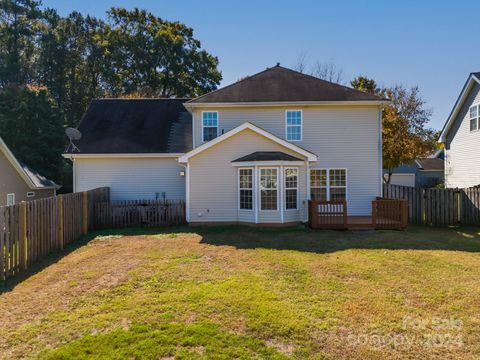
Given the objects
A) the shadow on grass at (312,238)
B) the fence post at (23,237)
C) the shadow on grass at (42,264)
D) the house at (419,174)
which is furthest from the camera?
the house at (419,174)

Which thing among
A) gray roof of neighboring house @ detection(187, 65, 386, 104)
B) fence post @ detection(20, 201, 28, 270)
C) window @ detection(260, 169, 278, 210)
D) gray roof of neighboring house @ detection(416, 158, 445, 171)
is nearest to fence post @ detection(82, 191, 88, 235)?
fence post @ detection(20, 201, 28, 270)

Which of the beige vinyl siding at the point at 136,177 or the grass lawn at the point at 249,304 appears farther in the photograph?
the beige vinyl siding at the point at 136,177

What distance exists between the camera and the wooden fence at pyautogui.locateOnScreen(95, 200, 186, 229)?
14.6m

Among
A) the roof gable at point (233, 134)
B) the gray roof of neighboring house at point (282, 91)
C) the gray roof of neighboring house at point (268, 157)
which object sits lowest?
the gray roof of neighboring house at point (268, 157)

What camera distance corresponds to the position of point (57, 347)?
4.41 m

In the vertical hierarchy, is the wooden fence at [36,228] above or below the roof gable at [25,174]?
below

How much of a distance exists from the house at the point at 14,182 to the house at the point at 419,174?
31.6 m

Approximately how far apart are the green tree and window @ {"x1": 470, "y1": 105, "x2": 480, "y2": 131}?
2952 cm

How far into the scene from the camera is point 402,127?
25.2 m

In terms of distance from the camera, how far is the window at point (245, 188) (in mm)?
13672

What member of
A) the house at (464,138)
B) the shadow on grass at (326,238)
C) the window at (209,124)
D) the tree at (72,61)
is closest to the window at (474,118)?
the house at (464,138)

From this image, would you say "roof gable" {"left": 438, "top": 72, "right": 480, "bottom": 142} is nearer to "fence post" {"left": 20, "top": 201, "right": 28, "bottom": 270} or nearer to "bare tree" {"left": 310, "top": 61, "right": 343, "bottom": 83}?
"bare tree" {"left": 310, "top": 61, "right": 343, "bottom": 83}

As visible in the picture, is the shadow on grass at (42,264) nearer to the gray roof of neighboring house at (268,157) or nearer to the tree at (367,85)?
the gray roof of neighboring house at (268,157)

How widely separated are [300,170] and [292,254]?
204 inches
